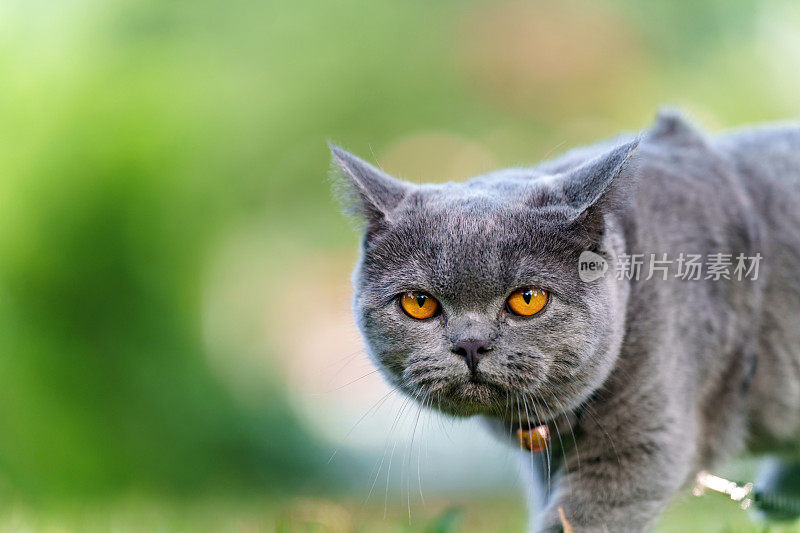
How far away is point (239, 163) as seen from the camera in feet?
23.1

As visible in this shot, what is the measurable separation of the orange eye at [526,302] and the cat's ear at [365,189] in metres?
0.39

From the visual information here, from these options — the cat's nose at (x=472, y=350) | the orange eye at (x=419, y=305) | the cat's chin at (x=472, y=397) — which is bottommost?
the cat's chin at (x=472, y=397)

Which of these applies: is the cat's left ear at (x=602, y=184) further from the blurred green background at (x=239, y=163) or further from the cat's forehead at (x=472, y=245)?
the blurred green background at (x=239, y=163)

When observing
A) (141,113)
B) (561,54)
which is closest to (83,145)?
(141,113)

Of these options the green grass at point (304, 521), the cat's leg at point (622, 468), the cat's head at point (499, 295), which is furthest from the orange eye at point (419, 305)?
the green grass at point (304, 521)

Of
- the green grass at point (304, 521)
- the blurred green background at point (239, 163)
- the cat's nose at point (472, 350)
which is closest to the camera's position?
the cat's nose at point (472, 350)

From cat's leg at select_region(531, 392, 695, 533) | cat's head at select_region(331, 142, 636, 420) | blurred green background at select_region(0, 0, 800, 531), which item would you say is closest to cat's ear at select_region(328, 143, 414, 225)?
cat's head at select_region(331, 142, 636, 420)

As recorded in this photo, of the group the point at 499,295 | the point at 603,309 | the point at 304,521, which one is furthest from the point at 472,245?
the point at 304,521

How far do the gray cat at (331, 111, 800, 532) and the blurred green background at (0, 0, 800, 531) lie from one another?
125 inches

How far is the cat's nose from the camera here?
68.1 inches

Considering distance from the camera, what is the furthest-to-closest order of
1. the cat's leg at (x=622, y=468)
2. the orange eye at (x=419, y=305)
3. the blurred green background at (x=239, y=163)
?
1. the blurred green background at (x=239, y=163)
2. the cat's leg at (x=622, y=468)
3. the orange eye at (x=419, y=305)

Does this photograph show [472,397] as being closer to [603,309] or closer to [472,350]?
[472,350]

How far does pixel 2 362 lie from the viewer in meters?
5.42

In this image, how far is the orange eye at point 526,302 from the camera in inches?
70.8
